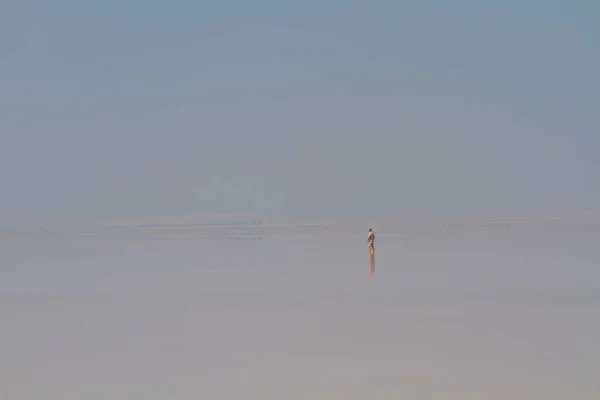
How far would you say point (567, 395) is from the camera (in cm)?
456

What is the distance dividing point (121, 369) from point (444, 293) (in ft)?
15.4

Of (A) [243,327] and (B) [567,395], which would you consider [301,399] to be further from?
(A) [243,327]

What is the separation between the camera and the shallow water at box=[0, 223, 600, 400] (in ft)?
16.4

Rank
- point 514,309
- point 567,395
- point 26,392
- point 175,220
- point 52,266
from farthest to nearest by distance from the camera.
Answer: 1. point 175,220
2. point 52,266
3. point 514,309
4. point 26,392
5. point 567,395

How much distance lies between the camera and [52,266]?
13.9 m

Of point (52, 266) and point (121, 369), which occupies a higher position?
point (52, 266)

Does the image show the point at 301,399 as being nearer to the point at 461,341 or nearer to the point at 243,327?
the point at 461,341

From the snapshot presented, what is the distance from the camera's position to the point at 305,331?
6.75 metres

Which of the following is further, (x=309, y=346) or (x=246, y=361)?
(x=309, y=346)

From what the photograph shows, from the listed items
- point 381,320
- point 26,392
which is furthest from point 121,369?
point 381,320

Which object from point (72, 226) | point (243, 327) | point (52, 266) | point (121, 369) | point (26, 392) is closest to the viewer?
point (26, 392)

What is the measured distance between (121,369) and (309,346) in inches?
61.3

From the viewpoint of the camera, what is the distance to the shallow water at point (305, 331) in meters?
4.99

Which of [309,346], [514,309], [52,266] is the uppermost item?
[52,266]
